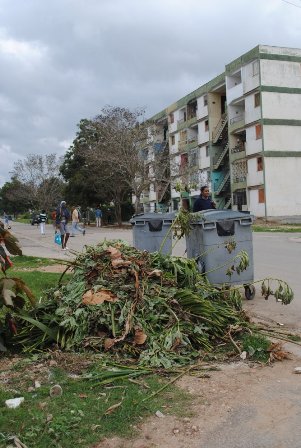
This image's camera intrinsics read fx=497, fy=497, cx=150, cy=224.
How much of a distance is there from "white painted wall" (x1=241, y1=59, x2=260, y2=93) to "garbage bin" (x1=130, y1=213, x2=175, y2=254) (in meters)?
33.1

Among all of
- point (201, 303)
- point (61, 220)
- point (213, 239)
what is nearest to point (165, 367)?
point (201, 303)

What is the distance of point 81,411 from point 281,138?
129 feet

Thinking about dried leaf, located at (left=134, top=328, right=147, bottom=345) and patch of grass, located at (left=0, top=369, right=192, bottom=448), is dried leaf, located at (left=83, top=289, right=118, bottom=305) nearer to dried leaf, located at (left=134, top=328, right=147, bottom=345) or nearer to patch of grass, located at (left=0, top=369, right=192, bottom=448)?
dried leaf, located at (left=134, top=328, right=147, bottom=345)

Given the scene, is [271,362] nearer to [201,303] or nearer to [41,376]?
[201,303]

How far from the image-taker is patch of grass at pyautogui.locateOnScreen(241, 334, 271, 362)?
4.90 m

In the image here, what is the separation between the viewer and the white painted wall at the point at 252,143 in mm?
40709

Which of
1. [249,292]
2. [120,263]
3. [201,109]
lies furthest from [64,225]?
[201,109]

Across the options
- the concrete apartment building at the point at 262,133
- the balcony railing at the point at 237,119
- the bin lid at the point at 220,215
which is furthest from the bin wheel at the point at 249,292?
the balcony railing at the point at 237,119

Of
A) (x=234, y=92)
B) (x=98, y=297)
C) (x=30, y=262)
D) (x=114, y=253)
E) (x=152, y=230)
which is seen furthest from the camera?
(x=234, y=92)

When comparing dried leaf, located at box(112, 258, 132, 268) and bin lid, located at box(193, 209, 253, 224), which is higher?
bin lid, located at box(193, 209, 253, 224)

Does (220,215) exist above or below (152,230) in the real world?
above

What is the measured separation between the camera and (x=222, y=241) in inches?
319

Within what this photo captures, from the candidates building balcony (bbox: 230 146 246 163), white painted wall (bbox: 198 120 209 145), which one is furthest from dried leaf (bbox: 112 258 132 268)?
white painted wall (bbox: 198 120 209 145)

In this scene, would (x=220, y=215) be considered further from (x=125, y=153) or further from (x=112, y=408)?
(x=125, y=153)
